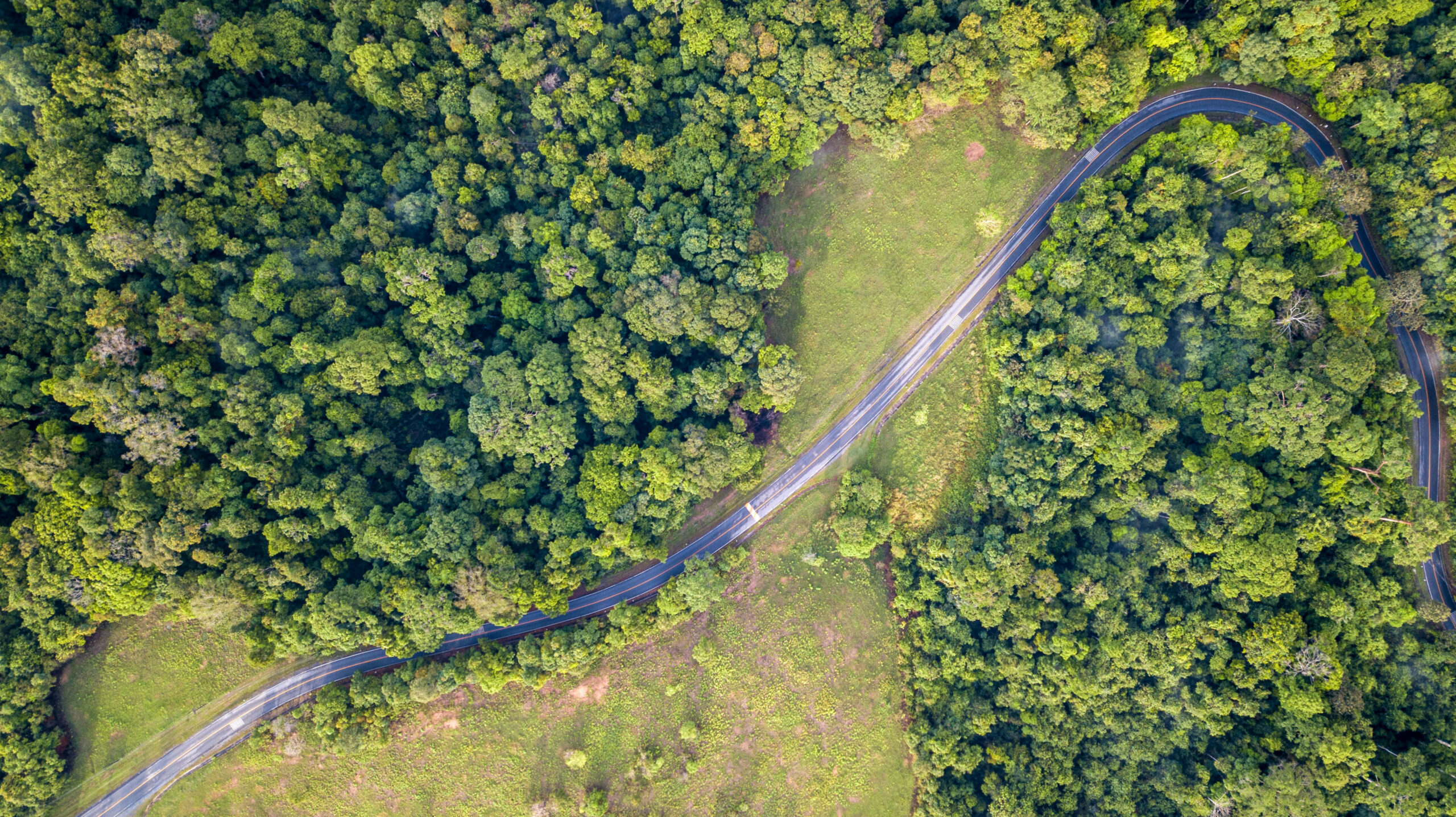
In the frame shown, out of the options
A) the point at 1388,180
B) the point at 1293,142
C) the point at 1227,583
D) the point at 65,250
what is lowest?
the point at 1227,583

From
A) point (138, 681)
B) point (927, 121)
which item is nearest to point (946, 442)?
point (927, 121)

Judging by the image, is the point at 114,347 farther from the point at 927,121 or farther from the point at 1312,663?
the point at 1312,663

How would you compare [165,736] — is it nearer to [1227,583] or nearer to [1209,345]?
[1227,583]

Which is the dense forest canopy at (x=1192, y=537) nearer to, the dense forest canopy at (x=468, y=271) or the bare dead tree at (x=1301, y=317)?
the bare dead tree at (x=1301, y=317)

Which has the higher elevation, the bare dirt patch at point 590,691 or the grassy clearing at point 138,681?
the bare dirt patch at point 590,691

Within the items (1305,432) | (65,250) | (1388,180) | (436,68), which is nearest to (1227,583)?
(1305,432)

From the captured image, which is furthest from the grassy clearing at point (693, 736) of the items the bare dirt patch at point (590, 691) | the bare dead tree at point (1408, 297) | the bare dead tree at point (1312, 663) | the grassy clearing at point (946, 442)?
the bare dead tree at point (1408, 297)
